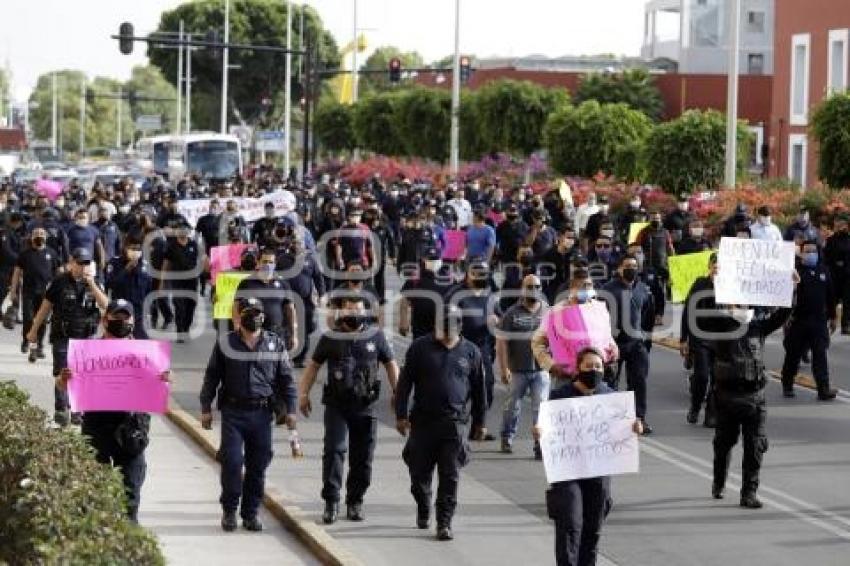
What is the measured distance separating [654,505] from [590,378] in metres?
3.64

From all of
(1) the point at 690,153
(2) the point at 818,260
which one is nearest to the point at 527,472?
(2) the point at 818,260

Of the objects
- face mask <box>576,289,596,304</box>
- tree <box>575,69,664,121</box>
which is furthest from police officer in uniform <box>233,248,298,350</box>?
tree <box>575,69,664,121</box>

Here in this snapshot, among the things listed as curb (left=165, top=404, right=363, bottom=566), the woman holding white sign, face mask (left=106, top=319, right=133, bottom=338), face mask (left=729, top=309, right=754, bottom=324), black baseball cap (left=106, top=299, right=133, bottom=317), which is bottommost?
curb (left=165, top=404, right=363, bottom=566)

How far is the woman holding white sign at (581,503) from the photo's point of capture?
451 inches

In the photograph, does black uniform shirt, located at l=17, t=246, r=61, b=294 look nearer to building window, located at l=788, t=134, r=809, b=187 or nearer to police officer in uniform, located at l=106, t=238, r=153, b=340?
police officer in uniform, located at l=106, t=238, r=153, b=340

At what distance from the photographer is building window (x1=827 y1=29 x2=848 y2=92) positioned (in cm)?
5097

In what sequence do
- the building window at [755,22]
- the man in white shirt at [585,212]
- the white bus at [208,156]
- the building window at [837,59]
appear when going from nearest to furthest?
the man in white shirt at [585,212] < the building window at [837,59] < the white bus at [208,156] < the building window at [755,22]

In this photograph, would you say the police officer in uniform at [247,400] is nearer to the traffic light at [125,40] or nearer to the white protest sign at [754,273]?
the white protest sign at [754,273]

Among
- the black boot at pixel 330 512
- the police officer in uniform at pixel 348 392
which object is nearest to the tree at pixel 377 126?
the police officer in uniform at pixel 348 392

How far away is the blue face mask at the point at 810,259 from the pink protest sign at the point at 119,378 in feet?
29.8

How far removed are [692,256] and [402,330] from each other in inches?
120

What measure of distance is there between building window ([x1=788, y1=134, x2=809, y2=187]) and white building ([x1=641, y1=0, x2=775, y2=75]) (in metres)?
24.9

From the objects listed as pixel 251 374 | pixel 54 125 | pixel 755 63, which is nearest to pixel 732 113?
pixel 251 374

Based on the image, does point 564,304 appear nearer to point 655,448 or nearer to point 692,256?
point 655,448
